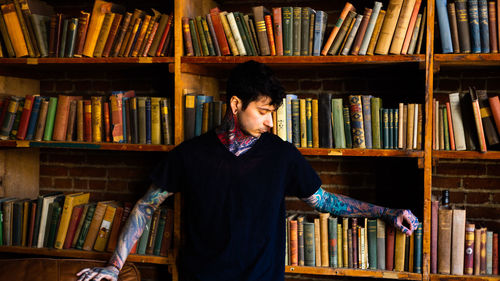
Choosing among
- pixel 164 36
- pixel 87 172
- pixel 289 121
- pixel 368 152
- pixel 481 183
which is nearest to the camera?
pixel 368 152

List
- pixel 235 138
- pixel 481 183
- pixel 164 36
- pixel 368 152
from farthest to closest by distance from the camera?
pixel 481 183 < pixel 164 36 < pixel 368 152 < pixel 235 138

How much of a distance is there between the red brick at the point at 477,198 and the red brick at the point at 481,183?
37 mm

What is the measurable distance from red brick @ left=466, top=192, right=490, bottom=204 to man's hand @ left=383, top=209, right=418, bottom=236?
1.86 ft

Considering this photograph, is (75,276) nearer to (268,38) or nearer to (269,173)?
(269,173)

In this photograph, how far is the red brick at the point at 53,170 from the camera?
317 centimetres

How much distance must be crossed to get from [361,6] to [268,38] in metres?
0.60

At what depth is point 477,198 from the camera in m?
2.59

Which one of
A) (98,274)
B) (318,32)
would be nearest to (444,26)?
(318,32)

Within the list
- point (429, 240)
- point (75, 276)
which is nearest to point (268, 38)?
point (429, 240)

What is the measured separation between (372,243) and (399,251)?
13 cm

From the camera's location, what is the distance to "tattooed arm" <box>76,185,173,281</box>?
213cm

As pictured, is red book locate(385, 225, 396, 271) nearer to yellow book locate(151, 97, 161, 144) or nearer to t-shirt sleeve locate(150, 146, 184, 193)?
t-shirt sleeve locate(150, 146, 184, 193)

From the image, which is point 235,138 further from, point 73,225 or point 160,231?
point 73,225

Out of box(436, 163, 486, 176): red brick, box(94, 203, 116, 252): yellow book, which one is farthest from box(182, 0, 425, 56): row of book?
box(94, 203, 116, 252): yellow book
